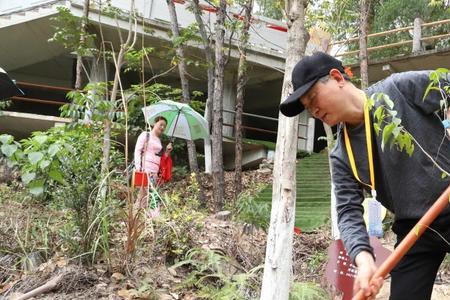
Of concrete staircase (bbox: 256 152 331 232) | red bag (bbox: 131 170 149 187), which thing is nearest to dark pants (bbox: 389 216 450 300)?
red bag (bbox: 131 170 149 187)

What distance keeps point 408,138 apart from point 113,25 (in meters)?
10.4

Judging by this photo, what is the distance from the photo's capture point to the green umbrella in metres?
7.39

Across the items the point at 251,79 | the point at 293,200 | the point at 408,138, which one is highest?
the point at 251,79

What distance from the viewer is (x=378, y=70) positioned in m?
12.9

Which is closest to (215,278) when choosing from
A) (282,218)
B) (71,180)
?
(282,218)

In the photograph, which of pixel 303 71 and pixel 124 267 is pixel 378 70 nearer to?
pixel 124 267

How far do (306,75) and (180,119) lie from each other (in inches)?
227

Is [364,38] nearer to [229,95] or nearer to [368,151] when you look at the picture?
[229,95]

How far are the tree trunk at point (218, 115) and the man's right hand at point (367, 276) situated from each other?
6.48 m

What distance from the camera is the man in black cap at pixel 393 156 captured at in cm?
198

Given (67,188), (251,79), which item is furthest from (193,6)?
(67,188)

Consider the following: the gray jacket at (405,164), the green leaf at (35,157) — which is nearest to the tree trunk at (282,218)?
the gray jacket at (405,164)

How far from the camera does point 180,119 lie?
7.68 meters

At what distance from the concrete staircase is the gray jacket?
194 inches
